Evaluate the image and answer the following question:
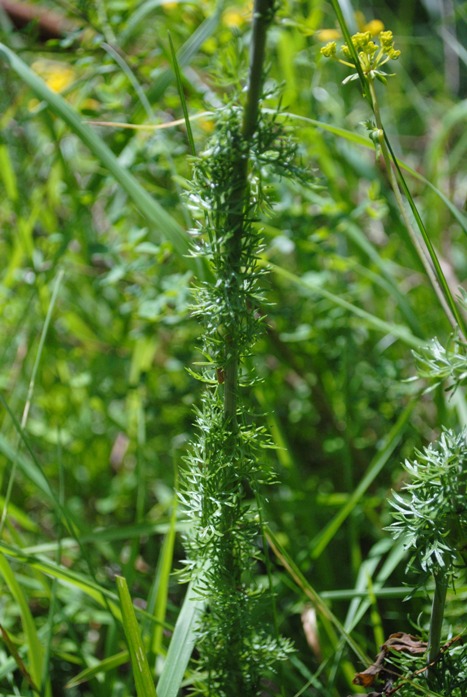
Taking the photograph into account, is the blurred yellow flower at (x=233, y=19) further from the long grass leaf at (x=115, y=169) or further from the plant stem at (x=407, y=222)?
the plant stem at (x=407, y=222)

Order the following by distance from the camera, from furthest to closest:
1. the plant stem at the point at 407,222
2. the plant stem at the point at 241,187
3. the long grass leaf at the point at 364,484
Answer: the long grass leaf at the point at 364,484
the plant stem at the point at 407,222
the plant stem at the point at 241,187

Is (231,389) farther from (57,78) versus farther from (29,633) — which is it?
(57,78)

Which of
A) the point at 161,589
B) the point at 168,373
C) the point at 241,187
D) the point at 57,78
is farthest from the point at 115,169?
the point at 57,78

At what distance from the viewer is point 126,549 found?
149cm

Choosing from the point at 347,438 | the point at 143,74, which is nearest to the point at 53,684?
the point at 347,438

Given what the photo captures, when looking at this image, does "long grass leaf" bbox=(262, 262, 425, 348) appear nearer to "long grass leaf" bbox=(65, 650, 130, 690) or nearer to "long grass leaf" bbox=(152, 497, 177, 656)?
"long grass leaf" bbox=(152, 497, 177, 656)

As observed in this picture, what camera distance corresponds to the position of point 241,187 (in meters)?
0.62

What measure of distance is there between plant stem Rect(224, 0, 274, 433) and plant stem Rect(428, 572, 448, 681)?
0.24 meters

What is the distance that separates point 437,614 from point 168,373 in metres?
1.13

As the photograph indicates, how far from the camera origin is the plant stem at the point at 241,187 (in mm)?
562

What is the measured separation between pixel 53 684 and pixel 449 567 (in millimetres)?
872

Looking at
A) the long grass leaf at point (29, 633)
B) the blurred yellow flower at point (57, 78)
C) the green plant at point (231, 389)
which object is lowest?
the long grass leaf at point (29, 633)

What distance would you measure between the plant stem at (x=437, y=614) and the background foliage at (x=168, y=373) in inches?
9.9

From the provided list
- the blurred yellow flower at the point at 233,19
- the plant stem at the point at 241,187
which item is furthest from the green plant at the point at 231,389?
the blurred yellow flower at the point at 233,19
